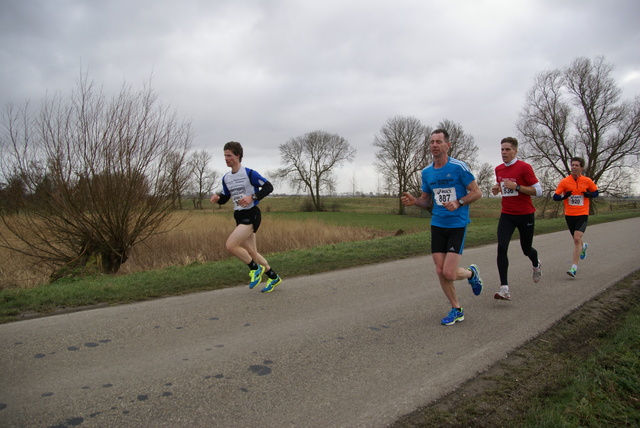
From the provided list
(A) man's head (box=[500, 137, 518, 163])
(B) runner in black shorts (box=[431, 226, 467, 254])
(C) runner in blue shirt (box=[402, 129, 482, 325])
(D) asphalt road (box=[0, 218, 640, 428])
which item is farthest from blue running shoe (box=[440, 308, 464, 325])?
(A) man's head (box=[500, 137, 518, 163])

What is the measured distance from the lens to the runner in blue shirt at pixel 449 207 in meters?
4.59

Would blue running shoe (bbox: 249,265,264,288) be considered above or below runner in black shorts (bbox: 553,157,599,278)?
below

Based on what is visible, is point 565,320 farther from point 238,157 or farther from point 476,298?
point 238,157

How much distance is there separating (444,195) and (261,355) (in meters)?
2.69

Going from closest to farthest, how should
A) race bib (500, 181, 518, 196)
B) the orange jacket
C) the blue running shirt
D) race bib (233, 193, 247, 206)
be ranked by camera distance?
the blue running shirt
race bib (500, 181, 518, 196)
race bib (233, 193, 247, 206)
the orange jacket

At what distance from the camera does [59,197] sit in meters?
9.49

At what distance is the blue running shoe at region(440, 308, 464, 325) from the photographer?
454cm

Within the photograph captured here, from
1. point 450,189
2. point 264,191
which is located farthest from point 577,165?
point 264,191

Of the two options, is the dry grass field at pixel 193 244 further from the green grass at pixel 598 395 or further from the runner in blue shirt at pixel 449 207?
the green grass at pixel 598 395

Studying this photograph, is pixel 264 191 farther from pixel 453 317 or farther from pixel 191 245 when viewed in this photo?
pixel 191 245

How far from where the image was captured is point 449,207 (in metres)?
4.46

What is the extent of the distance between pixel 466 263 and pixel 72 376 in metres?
7.79

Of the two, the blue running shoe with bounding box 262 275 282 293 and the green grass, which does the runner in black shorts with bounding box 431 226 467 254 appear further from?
the blue running shoe with bounding box 262 275 282 293

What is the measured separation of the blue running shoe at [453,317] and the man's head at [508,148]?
7.84 feet
